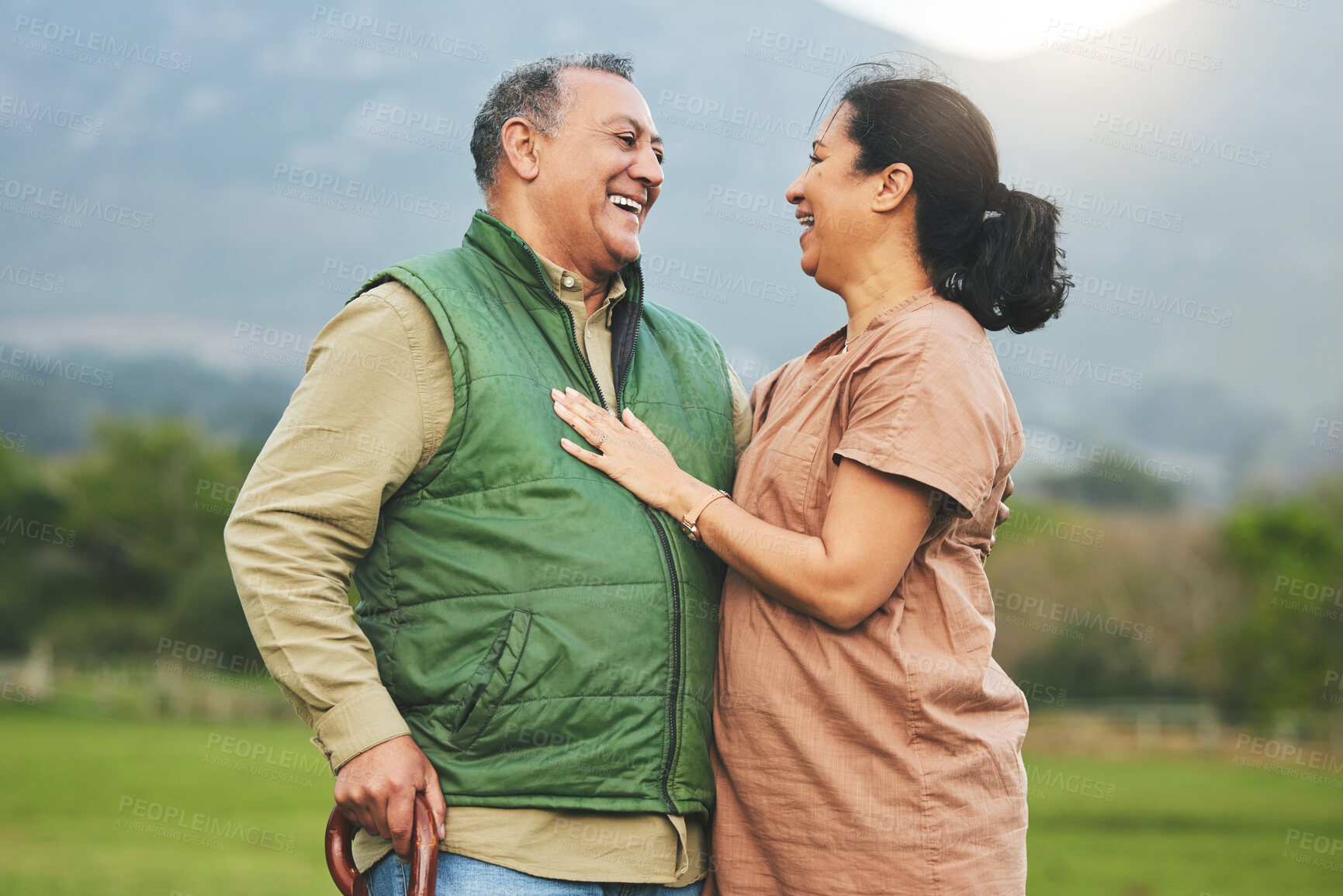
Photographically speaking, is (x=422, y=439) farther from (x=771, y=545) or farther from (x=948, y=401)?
(x=948, y=401)

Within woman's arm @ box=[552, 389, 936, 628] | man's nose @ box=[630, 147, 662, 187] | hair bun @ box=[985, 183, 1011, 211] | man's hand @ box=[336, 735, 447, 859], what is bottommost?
man's hand @ box=[336, 735, 447, 859]

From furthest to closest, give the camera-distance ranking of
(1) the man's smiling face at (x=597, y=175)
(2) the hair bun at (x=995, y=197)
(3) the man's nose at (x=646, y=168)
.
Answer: (3) the man's nose at (x=646, y=168) < (1) the man's smiling face at (x=597, y=175) < (2) the hair bun at (x=995, y=197)

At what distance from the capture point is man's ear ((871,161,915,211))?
2896 millimetres

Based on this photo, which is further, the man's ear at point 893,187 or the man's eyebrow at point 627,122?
the man's eyebrow at point 627,122

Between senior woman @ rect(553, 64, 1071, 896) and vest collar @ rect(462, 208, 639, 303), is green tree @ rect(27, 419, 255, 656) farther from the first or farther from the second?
senior woman @ rect(553, 64, 1071, 896)

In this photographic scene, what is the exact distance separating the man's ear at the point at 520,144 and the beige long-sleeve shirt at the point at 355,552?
75 centimetres

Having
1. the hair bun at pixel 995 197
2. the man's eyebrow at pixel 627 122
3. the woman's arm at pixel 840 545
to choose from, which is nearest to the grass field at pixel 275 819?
the man's eyebrow at pixel 627 122

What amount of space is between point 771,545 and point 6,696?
1749 inches

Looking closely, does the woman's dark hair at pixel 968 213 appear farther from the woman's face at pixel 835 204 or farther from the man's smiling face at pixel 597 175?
the man's smiling face at pixel 597 175

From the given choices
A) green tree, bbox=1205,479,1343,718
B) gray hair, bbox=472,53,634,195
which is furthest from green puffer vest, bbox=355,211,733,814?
green tree, bbox=1205,479,1343,718

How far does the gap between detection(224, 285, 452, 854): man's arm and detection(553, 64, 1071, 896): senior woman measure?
40 centimetres

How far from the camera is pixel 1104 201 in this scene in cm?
591

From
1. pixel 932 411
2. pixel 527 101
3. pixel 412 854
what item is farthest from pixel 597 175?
pixel 412 854

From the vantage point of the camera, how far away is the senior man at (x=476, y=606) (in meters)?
2.53
